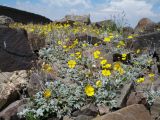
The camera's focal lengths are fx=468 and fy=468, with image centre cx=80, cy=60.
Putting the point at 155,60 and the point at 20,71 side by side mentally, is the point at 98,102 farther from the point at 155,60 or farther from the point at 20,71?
the point at 155,60

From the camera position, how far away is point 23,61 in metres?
9.14

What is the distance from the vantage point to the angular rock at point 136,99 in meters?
7.50

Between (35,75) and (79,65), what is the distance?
61.7 inches

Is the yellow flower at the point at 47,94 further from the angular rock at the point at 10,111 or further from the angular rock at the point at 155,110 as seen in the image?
the angular rock at the point at 155,110

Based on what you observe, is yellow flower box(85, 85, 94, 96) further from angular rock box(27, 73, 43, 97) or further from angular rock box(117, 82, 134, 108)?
angular rock box(27, 73, 43, 97)

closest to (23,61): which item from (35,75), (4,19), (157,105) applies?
(35,75)

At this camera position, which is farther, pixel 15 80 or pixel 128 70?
pixel 128 70

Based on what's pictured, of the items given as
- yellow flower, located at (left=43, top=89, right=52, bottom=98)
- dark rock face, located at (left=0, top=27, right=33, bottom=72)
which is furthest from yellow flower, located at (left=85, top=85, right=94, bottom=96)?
dark rock face, located at (left=0, top=27, right=33, bottom=72)

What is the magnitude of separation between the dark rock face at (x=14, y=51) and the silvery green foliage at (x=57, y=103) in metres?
1.59

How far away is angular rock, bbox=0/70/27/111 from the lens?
7.92m

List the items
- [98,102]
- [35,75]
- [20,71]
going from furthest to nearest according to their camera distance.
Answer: [20,71], [35,75], [98,102]

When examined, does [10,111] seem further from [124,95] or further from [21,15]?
[21,15]

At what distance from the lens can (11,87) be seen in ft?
26.7

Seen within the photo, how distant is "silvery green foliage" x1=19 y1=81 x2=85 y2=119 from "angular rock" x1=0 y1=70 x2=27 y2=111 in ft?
2.01
